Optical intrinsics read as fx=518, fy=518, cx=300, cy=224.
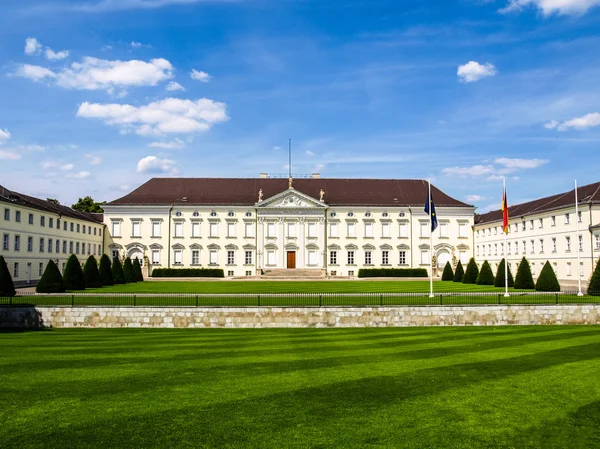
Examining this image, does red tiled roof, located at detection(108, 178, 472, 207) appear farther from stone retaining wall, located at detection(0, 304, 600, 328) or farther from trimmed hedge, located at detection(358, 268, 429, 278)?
stone retaining wall, located at detection(0, 304, 600, 328)

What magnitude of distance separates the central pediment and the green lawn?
167ft

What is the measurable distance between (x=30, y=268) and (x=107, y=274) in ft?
31.1

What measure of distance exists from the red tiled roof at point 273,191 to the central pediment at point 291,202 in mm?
1991

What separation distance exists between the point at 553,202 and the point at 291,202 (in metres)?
32.0

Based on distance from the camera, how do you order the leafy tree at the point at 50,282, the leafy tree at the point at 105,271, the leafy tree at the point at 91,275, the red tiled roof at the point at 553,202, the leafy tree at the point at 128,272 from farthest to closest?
the leafy tree at the point at 128,272 → the red tiled roof at the point at 553,202 → the leafy tree at the point at 105,271 → the leafy tree at the point at 91,275 → the leafy tree at the point at 50,282

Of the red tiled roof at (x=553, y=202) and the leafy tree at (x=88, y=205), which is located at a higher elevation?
the leafy tree at (x=88, y=205)

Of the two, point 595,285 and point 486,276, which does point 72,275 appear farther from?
point 595,285

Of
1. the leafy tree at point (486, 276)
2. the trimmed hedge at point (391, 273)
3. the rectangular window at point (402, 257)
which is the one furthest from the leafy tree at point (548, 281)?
the rectangular window at point (402, 257)

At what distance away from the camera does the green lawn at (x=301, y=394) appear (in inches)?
364

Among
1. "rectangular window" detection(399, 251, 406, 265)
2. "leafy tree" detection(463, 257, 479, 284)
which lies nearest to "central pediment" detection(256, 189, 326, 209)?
"rectangular window" detection(399, 251, 406, 265)

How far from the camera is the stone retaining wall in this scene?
2600 centimetres

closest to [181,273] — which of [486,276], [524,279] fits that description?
→ [486,276]

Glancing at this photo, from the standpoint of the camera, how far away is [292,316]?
2630 centimetres

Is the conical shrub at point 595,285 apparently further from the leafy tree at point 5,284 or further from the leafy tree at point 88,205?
the leafy tree at point 88,205
